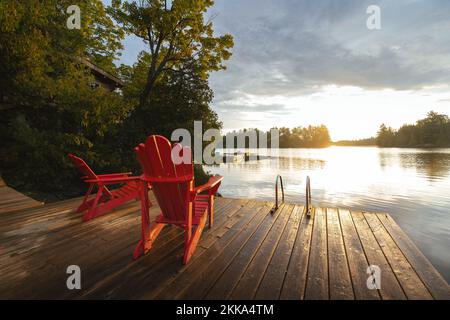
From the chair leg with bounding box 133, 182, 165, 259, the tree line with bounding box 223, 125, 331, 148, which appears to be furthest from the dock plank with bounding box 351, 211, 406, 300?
the tree line with bounding box 223, 125, 331, 148

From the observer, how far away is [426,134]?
73562mm

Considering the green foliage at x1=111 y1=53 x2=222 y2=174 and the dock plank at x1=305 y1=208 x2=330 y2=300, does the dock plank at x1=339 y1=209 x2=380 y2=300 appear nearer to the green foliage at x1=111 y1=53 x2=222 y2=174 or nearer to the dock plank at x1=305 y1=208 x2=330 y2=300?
the dock plank at x1=305 y1=208 x2=330 y2=300

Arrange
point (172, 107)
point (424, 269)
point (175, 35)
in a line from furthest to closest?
point (175, 35) < point (172, 107) < point (424, 269)

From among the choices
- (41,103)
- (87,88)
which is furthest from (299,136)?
(41,103)

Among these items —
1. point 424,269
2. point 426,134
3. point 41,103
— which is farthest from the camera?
point 426,134

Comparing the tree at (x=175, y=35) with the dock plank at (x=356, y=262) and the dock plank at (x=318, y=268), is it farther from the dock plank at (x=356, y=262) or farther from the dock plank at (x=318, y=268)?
the dock plank at (x=356, y=262)

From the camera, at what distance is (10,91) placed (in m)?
5.86

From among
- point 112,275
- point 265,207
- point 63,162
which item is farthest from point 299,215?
point 63,162

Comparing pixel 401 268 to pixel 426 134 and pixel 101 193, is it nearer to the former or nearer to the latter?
pixel 101 193

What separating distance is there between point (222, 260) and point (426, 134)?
102894mm

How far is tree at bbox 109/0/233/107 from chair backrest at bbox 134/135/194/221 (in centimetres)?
1130

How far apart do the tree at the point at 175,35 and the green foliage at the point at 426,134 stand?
95.5 m

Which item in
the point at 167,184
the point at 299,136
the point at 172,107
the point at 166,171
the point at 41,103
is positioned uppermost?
the point at 299,136

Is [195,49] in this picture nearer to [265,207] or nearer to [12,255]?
[265,207]
